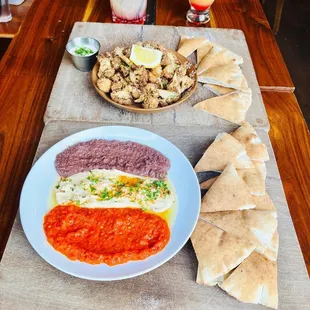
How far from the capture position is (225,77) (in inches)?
65.5

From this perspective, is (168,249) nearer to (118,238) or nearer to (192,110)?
(118,238)

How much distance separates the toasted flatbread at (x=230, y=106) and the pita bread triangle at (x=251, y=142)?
8 cm

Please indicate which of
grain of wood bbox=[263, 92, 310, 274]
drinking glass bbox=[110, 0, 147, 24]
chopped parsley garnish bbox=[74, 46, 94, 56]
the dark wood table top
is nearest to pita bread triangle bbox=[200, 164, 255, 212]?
grain of wood bbox=[263, 92, 310, 274]

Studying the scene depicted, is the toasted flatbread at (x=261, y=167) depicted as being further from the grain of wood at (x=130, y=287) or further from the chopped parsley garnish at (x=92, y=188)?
the chopped parsley garnish at (x=92, y=188)

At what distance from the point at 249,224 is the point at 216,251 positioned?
0.13 meters

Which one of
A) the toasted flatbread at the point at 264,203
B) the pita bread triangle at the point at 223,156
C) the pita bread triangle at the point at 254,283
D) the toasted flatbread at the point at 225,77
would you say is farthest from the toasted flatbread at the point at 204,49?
the pita bread triangle at the point at 254,283

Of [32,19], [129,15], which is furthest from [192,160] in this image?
[32,19]

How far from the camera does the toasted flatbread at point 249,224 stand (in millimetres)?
1087

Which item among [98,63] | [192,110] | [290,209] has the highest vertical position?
[98,63]

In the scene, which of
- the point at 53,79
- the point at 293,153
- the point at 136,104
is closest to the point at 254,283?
the point at 293,153

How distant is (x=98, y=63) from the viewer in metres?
1.66

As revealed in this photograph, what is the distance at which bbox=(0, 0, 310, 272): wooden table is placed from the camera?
1.39 metres

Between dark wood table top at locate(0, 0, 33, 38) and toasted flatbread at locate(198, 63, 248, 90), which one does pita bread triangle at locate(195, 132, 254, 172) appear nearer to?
toasted flatbread at locate(198, 63, 248, 90)

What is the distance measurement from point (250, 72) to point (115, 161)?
89 cm
